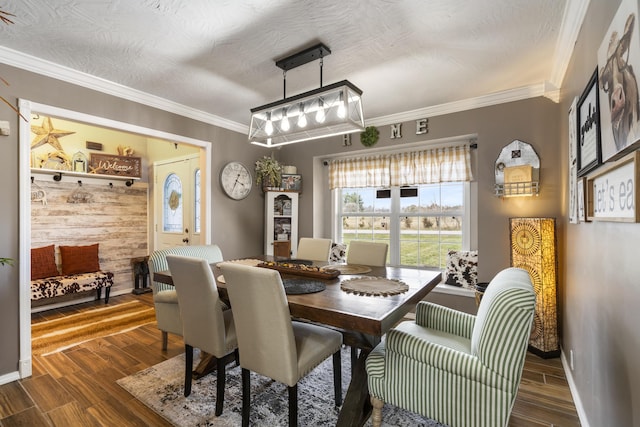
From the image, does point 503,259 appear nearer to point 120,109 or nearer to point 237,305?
point 237,305

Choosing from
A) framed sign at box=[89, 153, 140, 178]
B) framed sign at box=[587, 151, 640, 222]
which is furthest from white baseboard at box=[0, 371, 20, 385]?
framed sign at box=[587, 151, 640, 222]

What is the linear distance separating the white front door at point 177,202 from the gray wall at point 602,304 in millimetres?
4246

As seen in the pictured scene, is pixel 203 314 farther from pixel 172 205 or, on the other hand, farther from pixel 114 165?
pixel 114 165

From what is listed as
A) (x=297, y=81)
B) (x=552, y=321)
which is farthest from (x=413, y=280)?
(x=297, y=81)

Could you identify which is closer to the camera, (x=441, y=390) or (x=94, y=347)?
(x=441, y=390)

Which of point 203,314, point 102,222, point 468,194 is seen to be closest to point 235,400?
point 203,314

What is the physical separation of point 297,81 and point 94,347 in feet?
10.1

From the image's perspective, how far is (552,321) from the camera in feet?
8.46

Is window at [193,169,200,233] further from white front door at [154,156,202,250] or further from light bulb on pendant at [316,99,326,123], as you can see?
light bulb on pendant at [316,99,326,123]

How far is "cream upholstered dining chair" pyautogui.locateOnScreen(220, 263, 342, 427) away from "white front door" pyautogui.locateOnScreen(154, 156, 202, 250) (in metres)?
3.10

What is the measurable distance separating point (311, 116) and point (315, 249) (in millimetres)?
1476

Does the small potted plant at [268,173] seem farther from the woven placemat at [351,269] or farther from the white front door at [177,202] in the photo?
the woven placemat at [351,269]

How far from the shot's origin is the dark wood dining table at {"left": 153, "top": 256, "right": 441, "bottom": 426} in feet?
4.72

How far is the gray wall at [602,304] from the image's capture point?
108 centimetres
